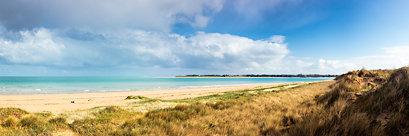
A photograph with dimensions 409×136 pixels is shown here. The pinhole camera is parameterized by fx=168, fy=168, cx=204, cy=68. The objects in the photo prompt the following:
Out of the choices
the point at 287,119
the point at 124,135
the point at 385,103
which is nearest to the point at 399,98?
the point at 385,103

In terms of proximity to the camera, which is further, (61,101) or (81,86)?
(81,86)

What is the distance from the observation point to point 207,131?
4.85 m

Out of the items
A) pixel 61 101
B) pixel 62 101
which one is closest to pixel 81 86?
pixel 61 101

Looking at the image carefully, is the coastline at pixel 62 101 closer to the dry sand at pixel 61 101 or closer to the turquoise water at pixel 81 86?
the dry sand at pixel 61 101

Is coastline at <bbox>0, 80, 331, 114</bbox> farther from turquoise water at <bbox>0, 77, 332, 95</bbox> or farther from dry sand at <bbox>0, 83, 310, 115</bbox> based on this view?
turquoise water at <bbox>0, 77, 332, 95</bbox>

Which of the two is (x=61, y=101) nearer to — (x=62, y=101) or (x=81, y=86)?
(x=62, y=101)

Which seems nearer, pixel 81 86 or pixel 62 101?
pixel 62 101

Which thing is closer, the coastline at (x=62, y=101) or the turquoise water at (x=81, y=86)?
the coastline at (x=62, y=101)

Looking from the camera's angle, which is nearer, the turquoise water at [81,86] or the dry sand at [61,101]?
the dry sand at [61,101]

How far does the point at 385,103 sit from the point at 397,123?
116 centimetres

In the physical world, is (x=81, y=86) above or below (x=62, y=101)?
above

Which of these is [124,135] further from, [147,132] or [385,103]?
[385,103]

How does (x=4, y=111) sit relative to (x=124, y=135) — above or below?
above

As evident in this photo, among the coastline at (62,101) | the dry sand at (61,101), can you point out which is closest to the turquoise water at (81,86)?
the coastline at (62,101)
